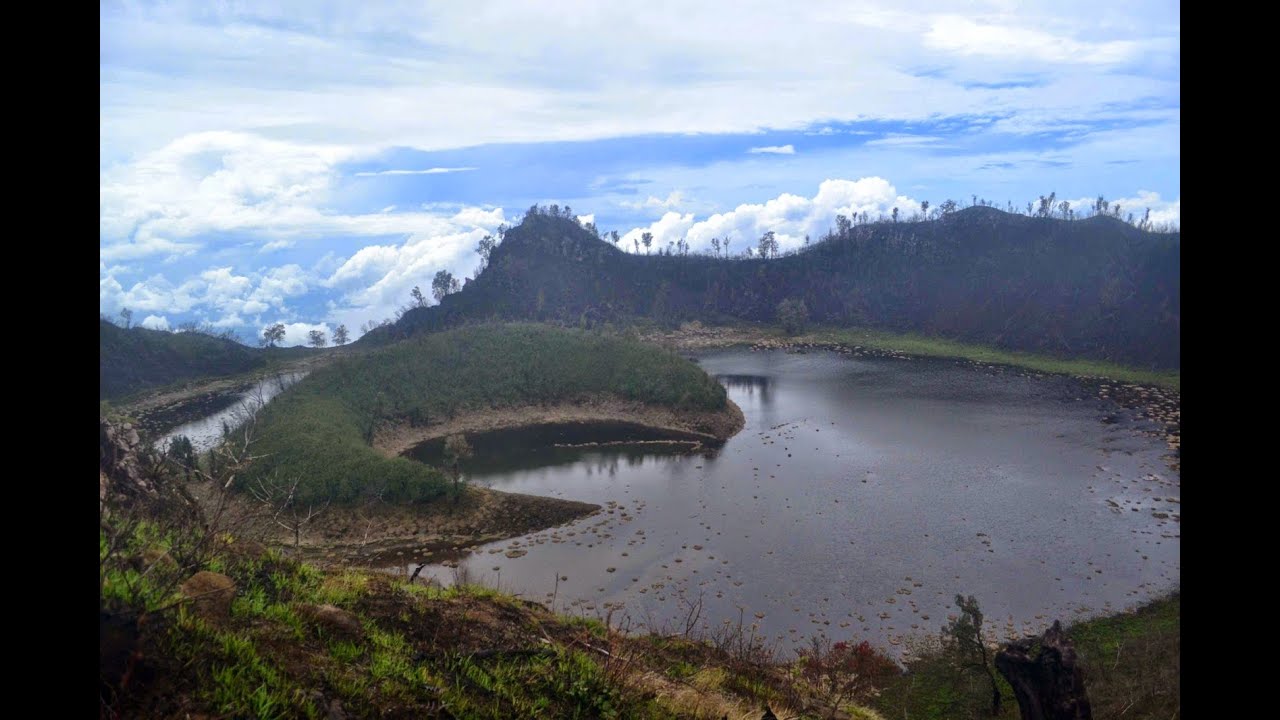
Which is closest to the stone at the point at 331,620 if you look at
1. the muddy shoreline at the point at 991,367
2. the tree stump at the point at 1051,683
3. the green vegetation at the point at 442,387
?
the tree stump at the point at 1051,683

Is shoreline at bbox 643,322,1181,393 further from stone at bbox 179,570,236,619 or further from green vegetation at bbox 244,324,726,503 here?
stone at bbox 179,570,236,619

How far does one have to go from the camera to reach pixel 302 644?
6.67 m

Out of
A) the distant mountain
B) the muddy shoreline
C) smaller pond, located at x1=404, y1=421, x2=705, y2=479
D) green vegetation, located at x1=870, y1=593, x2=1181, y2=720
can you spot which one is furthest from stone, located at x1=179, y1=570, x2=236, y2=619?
the distant mountain

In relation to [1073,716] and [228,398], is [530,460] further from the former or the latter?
[228,398]

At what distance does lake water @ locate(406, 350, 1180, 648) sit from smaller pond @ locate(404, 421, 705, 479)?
0.24m

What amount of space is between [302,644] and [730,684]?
579 cm

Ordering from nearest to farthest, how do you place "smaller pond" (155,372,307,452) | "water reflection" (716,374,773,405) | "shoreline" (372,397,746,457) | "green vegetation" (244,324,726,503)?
"green vegetation" (244,324,726,503), "smaller pond" (155,372,307,452), "shoreline" (372,397,746,457), "water reflection" (716,374,773,405)

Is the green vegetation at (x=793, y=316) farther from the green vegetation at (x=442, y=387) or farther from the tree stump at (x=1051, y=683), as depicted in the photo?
the tree stump at (x=1051, y=683)

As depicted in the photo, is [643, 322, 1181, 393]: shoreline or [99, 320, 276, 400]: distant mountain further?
[643, 322, 1181, 393]: shoreline

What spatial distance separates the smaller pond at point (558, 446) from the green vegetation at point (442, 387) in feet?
11.5

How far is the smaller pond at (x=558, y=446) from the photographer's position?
39.6m

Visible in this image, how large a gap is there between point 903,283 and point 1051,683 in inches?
3878

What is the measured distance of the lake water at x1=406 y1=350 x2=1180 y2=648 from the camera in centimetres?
2184
